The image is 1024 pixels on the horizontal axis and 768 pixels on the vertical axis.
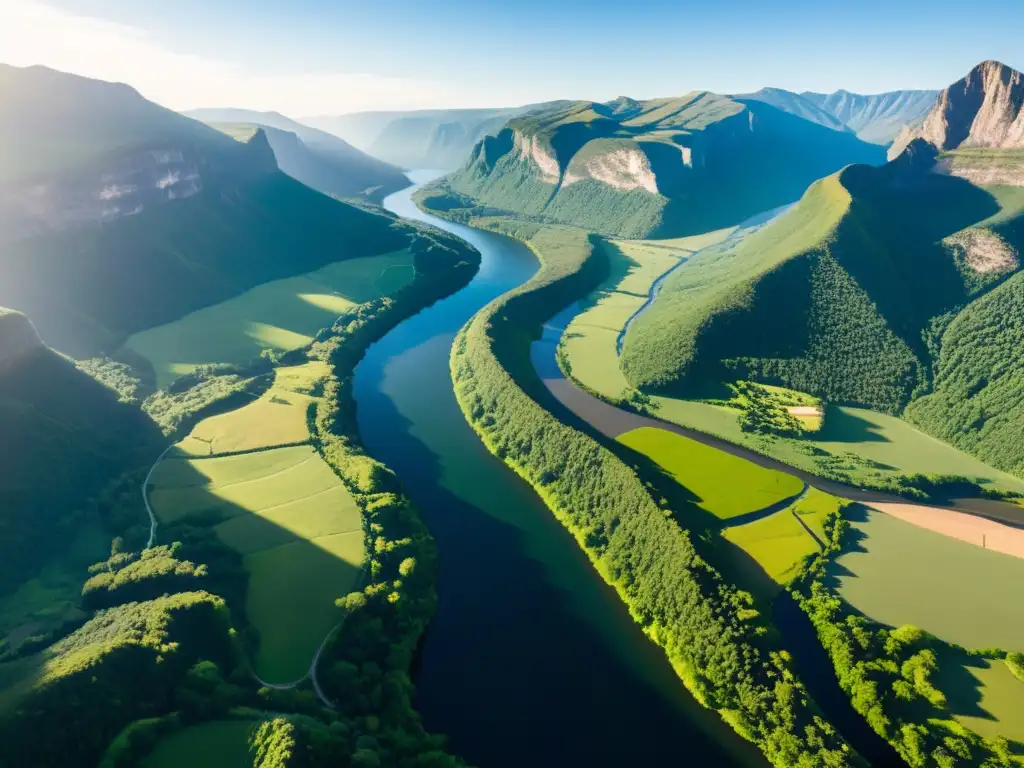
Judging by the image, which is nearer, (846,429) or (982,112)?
(846,429)

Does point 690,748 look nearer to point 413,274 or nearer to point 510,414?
point 510,414

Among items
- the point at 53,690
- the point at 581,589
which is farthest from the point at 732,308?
the point at 53,690

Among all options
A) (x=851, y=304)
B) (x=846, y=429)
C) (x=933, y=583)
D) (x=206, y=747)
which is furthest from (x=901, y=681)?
(x=851, y=304)

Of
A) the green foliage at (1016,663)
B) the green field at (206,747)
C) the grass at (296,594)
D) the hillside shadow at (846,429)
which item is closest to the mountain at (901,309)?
the hillside shadow at (846,429)

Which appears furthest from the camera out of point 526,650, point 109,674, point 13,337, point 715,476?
point 715,476

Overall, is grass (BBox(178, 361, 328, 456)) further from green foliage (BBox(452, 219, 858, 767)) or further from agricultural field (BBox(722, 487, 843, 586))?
agricultural field (BBox(722, 487, 843, 586))

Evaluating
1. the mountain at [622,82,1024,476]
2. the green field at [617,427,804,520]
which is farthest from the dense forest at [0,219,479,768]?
the mountain at [622,82,1024,476]

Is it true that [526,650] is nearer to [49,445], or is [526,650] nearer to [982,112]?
[49,445]
